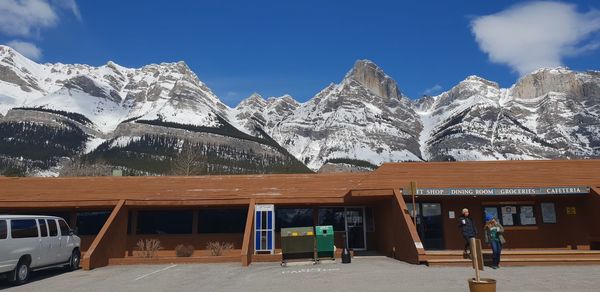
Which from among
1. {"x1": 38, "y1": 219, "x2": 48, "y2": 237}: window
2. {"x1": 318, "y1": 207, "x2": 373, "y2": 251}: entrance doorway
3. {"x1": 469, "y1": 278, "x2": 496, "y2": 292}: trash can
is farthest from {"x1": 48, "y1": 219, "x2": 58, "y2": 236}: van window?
{"x1": 469, "y1": 278, "x2": 496, "y2": 292}: trash can

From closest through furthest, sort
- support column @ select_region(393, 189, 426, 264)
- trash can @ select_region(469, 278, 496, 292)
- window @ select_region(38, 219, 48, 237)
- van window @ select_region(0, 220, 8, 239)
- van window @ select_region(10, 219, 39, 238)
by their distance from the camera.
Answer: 1. trash can @ select_region(469, 278, 496, 292)
2. van window @ select_region(0, 220, 8, 239)
3. van window @ select_region(10, 219, 39, 238)
4. window @ select_region(38, 219, 48, 237)
5. support column @ select_region(393, 189, 426, 264)

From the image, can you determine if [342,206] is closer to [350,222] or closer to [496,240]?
[350,222]

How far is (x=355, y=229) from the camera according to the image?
879 inches

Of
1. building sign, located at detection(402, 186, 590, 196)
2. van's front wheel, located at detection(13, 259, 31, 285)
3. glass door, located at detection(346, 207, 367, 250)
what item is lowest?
van's front wheel, located at detection(13, 259, 31, 285)

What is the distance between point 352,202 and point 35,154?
6717 inches

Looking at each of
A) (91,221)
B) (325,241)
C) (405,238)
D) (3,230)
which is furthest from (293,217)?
(3,230)

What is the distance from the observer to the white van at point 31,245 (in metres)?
13.1

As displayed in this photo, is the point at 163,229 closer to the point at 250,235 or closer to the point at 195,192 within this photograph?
the point at 195,192

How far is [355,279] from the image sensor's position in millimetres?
12844

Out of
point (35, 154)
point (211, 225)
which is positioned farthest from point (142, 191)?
point (35, 154)

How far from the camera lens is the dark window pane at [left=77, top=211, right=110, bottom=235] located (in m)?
22.5

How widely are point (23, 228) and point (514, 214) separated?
18.4m

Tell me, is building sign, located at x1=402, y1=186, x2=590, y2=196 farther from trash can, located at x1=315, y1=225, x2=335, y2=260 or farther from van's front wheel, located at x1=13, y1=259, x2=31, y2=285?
van's front wheel, located at x1=13, y1=259, x2=31, y2=285

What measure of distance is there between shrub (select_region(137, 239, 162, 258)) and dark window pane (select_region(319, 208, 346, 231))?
760 centimetres
